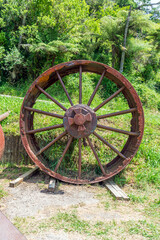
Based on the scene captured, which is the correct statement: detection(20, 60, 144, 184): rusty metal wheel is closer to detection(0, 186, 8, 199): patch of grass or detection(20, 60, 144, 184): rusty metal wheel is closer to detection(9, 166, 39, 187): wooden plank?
detection(9, 166, 39, 187): wooden plank

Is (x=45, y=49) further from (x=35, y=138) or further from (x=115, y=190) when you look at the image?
(x=115, y=190)

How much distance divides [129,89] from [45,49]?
28.4 ft

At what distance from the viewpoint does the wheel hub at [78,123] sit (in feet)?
16.0

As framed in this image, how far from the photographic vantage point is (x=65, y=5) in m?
13.3

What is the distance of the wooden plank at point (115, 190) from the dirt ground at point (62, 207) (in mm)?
86

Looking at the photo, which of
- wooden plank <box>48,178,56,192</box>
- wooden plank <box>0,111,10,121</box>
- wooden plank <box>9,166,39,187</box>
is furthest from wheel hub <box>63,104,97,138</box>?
wooden plank <box>0,111,10,121</box>

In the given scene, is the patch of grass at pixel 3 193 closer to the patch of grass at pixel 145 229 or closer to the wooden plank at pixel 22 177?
the wooden plank at pixel 22 177

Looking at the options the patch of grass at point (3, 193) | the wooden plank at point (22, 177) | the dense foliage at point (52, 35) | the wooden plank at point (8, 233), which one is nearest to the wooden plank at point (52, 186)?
the wooden plank at point (22, 177)

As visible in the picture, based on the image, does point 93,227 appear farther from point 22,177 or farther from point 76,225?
point 22,177

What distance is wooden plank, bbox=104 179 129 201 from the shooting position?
4348mm

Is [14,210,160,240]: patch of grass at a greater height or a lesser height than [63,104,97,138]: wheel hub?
lesser

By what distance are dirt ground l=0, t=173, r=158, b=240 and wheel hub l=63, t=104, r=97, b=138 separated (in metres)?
1.06

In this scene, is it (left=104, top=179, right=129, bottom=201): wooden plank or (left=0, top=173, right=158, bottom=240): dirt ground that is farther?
(left=104, top=179, right=129, bottom=201): wooden plank

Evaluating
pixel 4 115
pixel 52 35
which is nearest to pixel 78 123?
pixel 4 115
